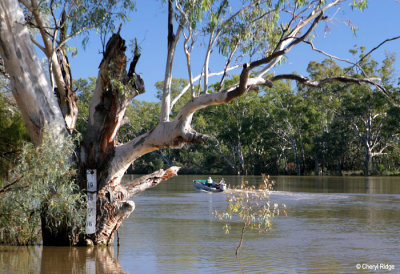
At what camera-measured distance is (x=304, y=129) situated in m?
43.9

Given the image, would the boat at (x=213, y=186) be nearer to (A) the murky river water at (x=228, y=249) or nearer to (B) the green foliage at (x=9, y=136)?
(A) the murky river water at (x=228, y=249)

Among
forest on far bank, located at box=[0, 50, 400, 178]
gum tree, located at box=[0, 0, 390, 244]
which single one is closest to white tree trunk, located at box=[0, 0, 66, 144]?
gum tree, located at box=[0, 0, 390, 244]

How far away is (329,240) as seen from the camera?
10.0 metres

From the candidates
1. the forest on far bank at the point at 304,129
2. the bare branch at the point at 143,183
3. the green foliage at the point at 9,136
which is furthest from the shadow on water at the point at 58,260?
the forest on far bank at the point at 304,129

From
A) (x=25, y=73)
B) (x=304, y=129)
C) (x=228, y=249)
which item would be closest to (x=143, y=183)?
(x=228, y=249)

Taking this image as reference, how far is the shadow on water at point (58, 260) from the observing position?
23.5 ft

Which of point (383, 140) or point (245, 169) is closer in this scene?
point (383, 140)

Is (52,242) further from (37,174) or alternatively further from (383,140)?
(383,140)

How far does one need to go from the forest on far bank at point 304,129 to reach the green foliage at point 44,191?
3057 centimetres

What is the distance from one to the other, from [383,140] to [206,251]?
36.5m

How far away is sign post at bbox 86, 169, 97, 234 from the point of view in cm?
809

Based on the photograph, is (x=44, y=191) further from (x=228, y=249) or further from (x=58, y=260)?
(x=228, y=249)

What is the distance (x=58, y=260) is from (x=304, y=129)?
37.6m

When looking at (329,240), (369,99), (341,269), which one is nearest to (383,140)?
(369,99)
